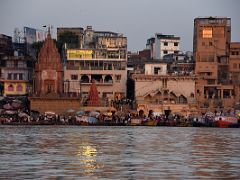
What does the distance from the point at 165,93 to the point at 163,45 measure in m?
19.0

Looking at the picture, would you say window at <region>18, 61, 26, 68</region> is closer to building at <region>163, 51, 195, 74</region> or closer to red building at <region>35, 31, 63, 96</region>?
red building at <region>35, 31, 63, 96</region>

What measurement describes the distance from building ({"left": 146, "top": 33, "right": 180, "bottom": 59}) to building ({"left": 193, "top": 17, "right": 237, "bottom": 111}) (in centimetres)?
1159

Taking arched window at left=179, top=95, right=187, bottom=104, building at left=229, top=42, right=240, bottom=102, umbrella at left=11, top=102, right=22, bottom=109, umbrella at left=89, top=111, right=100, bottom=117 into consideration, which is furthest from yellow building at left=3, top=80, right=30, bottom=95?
building at left=229, top=42, right=240, bottom=102

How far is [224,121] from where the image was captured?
84.2 meters

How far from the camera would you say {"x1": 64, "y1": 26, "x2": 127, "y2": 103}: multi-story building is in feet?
300

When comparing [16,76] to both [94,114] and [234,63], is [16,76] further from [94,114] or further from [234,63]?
[234,63]

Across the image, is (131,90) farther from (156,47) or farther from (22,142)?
(22,142)

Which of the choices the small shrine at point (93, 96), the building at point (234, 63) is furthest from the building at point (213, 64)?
the small shrine at point (93, 96)

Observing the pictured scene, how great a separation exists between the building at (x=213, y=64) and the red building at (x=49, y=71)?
49.6 feet

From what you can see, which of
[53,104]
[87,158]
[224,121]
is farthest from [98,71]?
[87,158]

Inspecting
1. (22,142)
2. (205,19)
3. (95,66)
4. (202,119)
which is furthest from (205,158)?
(205,19)

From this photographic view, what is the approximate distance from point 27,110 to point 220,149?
46465 millimetres

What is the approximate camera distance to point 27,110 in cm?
8800

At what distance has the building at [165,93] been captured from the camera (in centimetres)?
9006
